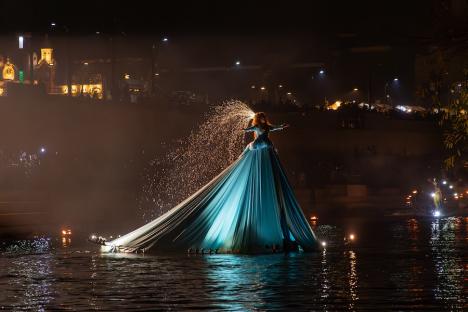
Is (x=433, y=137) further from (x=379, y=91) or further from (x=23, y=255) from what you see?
(x=379, y=91)

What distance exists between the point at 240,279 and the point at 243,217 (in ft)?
12.9

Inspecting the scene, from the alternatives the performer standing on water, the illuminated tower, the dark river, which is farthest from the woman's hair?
the illuminated tower

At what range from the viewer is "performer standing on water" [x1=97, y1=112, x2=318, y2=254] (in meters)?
19.9

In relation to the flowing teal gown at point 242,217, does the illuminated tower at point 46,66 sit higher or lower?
higher

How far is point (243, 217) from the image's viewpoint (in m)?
19.9

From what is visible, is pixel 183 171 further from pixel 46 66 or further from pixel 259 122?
pixel 46 66

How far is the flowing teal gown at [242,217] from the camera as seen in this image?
65.4ft

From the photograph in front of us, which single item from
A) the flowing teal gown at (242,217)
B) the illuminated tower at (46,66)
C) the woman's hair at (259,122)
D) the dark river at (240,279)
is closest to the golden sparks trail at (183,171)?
the flowing teal gown at (242,217)

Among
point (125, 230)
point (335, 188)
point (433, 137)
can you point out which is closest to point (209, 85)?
point (433, 137)

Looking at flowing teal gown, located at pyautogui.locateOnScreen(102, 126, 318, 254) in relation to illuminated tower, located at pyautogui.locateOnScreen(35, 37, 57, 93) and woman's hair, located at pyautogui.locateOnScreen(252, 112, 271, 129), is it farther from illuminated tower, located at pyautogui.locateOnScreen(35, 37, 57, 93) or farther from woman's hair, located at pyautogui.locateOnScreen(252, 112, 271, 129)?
illuminated tower, located at pyautogui.locateOnScreen(35, 37, 57, 93)

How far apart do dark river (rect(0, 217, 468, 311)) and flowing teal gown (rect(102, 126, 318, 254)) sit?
0.55 m

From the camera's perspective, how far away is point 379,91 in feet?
535

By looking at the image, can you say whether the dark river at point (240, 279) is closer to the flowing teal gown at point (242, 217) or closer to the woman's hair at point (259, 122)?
the flowing teal gown at point (242, 217)

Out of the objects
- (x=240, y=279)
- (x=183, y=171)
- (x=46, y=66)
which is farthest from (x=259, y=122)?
(x=46, y=66)
